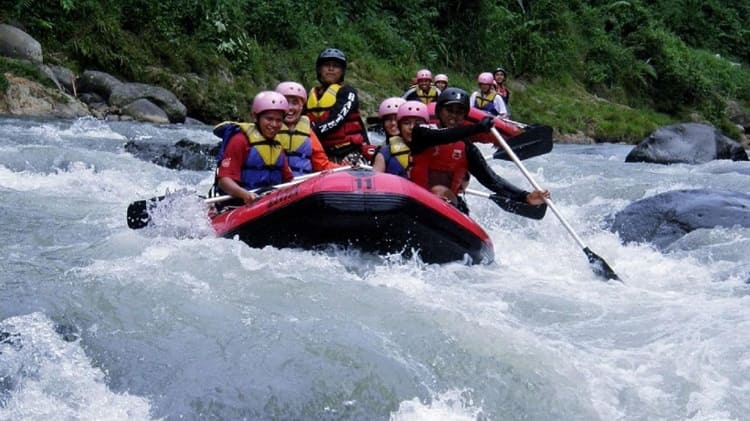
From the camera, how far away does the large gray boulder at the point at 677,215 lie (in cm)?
747

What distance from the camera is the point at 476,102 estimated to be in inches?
596

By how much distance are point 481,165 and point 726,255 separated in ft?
Answer: 6.74

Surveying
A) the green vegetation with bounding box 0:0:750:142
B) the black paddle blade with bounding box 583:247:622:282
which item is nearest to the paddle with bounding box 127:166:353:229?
the black paddle blade with bounding box 583:247:622:282

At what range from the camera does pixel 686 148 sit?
1344cm

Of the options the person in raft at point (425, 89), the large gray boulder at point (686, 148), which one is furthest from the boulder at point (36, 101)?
the large gray boulder at point (686, 148)

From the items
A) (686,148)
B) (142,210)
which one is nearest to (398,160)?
(142,210)

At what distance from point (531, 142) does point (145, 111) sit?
815cm

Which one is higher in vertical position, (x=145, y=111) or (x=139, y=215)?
(x=139, y=215)

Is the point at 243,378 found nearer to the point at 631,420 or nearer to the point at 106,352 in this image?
the point at 106,352

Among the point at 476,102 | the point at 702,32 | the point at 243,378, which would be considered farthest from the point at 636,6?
the point at 243,378

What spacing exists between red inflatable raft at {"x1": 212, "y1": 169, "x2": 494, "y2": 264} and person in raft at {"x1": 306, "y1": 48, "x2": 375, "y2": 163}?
2.04m

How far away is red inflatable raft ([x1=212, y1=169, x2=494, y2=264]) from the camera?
17.5 ft

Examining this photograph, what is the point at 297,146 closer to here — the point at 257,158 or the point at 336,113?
the point at 257,158

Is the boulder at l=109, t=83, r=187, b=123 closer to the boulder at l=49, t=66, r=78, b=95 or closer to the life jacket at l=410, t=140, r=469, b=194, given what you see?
the boulder at l=49, t=66, r=78, b=95
